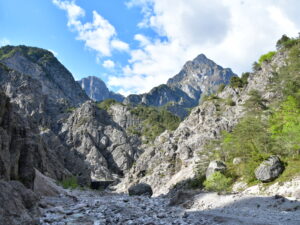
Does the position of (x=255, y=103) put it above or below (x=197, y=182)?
above

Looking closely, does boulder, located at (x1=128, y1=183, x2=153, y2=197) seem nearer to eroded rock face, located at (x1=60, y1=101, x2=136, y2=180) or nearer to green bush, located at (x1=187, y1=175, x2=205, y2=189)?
green bush, located at (x1=187, y1=175, x2=205, y2=189)

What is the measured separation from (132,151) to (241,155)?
10617cm

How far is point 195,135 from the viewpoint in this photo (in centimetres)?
10519

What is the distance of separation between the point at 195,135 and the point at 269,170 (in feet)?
217

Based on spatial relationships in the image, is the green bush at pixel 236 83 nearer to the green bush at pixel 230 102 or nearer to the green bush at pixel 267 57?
the green bush at pixel 267 57

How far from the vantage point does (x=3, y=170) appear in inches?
600

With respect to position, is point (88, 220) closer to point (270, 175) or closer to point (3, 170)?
point (3, 170)

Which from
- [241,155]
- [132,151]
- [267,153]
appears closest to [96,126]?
[132,151]

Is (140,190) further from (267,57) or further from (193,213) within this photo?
(267,57)

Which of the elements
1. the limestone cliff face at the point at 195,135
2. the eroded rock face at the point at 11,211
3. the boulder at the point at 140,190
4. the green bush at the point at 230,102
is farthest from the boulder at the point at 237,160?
the green bush at the point at 230,102

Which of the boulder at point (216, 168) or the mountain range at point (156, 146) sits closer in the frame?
the mountain range at point (156, 146)

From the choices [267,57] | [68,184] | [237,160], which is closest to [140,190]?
[68,184]

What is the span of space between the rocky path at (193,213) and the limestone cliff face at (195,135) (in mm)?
56106

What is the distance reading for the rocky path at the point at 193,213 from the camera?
14391 mm
